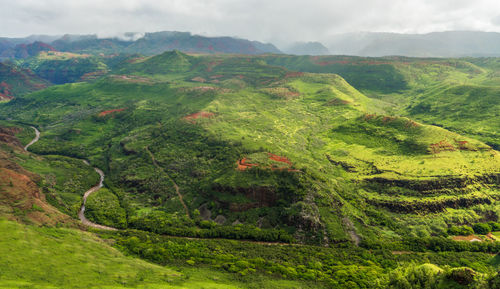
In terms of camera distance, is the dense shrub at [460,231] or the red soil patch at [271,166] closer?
the dense shrub at [460,231]

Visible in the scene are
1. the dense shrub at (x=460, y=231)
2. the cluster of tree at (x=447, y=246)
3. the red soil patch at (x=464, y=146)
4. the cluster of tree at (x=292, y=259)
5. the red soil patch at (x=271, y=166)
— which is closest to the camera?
the cluster of tree at (x=292, y=259)

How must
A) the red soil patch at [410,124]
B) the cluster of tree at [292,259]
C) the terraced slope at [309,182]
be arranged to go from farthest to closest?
the red soil patch at [410,124], the terraced slope at [309,182], the cluster of tree at [292,259]

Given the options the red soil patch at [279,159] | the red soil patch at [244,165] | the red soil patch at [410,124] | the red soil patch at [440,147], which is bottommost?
the red soil patch at [244,165]

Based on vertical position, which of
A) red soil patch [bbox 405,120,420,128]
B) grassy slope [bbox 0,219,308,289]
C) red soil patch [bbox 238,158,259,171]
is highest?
red soil patch [bbox 405,120,420,128]

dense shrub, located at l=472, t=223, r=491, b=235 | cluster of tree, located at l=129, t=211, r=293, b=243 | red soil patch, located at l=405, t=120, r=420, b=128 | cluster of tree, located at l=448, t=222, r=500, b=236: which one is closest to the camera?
cluster of tree, located at l=129, t=211, r=293, b=243

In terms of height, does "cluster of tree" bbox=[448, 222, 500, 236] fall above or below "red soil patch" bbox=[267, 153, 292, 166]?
below

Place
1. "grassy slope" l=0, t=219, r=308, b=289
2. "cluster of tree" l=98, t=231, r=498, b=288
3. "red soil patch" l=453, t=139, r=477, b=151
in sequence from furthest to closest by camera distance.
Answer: "red soil patch" l=453, t=139, r=477, b=151
"cluster of tree" l=98, t=231, r=498, b=288
"grassy slope" l=0, t=219, r=308, b=289

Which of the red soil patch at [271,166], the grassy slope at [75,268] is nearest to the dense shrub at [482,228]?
the red soil patch at [271,166]

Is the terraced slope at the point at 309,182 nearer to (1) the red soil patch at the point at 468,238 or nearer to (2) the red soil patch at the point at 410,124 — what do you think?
(2) the red soil patch at the point at 410,124

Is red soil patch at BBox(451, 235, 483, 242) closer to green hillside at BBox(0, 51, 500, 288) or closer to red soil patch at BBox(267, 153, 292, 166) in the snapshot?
green hillside at BBox(0, 51, 500, 288)

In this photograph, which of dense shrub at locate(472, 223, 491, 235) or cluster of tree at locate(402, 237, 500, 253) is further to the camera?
dense shrub at locate(472, 223, 491, 235)

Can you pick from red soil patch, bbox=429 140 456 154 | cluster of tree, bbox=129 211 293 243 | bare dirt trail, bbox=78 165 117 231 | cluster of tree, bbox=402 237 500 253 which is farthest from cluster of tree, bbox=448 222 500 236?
bare dirt trail, bbox=78 165 117 231

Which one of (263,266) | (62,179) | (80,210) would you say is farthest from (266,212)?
(62,179)

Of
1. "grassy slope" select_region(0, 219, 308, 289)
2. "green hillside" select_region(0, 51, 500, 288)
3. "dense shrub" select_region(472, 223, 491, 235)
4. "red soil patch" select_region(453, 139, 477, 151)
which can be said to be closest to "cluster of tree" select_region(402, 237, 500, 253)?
"green hillside" select_region(0, 51, 500, 288)
